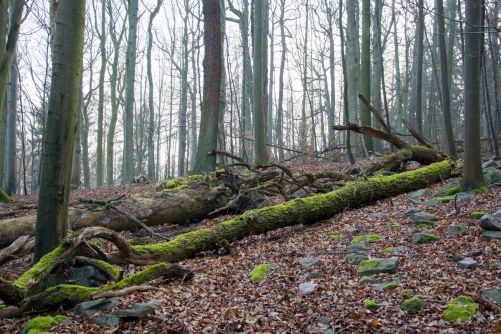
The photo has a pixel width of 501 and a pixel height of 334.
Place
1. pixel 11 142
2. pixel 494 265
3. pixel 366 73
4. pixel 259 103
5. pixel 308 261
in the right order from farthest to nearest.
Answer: pixel 11 142 → pixel 366 73 → pixel 259 103 → pixel 308 261 → pixel 494 265

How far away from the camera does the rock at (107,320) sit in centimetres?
435

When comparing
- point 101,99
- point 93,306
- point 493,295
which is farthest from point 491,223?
point 101,99

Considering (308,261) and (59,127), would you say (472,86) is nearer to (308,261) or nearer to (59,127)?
(308,261)

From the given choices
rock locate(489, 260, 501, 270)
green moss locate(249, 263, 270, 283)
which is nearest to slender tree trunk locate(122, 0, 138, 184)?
green moss locate(249, 263, 270, 283)

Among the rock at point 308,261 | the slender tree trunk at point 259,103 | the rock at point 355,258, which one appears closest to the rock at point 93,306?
the rock at point 308,261

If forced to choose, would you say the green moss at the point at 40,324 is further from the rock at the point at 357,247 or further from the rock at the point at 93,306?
the rock at the point at 357,247

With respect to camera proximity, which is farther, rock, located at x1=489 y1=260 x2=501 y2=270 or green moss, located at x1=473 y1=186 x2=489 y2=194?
green moss, located at x1=473 y1=186 x2=489 y2=194

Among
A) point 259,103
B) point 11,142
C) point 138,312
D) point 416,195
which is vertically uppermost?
point 259,103

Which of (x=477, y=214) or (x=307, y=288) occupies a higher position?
(x=477, y=214)

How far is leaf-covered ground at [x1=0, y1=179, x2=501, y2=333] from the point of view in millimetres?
4223

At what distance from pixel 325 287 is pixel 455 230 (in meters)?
2.44

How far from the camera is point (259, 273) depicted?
233 inches

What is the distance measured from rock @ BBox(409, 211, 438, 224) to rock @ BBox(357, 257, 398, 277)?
1.76 meters

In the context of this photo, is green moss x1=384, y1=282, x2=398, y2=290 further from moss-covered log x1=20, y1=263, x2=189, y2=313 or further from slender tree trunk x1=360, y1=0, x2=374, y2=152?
slender tree trunk x1=360, y1=0, x2=374, y2=152
